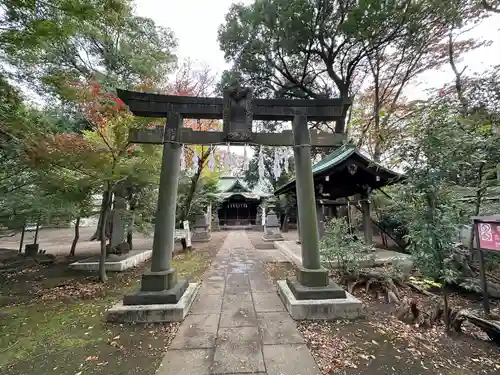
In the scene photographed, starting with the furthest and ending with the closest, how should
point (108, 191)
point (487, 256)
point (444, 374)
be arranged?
1. point (108, 191)
2. point (487, 256)
3. point (444, 374)

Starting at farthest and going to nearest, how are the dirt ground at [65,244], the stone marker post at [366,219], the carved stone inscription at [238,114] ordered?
1. the dirt ground at [65,244]
2. the stone marker post at [366,219]
3. the carved stone inscription at [238,114]

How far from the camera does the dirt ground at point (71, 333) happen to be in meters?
2.75

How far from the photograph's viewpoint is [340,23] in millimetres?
10695

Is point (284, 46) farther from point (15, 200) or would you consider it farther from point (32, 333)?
point (32, 333)

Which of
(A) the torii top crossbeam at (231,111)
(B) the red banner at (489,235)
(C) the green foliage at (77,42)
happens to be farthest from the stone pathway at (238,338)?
(C) the green foliage at (77,42)

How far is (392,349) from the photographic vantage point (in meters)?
3.04

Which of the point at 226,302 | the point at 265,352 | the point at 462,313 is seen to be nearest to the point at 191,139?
the point at 226,302

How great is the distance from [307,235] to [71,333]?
13.3 ft

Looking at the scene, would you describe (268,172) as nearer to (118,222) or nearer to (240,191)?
(240,191)

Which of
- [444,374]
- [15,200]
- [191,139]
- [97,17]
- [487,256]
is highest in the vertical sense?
[97,17]

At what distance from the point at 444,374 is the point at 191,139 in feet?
16.2

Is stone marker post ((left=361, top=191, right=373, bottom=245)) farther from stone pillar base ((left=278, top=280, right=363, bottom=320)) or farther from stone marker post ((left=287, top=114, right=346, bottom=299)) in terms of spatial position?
stone pillar base ((left=278, top=280, right=363, bottom=320))

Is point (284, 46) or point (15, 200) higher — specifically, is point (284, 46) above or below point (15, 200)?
above

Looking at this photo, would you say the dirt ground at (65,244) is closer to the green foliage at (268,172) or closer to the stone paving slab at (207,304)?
the stone paving slab at (207,304)
